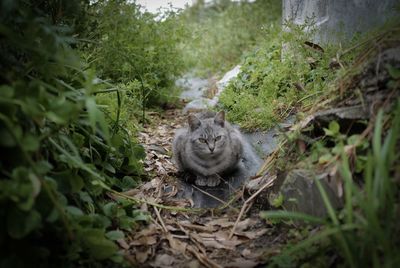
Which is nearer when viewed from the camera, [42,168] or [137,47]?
[42,168]

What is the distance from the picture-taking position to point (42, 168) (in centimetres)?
188

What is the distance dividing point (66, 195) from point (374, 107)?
1.91 m

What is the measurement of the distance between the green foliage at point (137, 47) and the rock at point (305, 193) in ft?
6.82

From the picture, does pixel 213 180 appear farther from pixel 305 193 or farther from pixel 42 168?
pixel 42 168

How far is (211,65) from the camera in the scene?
8492 millimetres

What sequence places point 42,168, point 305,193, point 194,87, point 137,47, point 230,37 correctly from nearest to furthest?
point 42,168, point 305,193, point 137,47, point 194,87, point 230,37

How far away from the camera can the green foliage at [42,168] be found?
5.70 ft

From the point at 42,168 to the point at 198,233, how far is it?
4.27ft

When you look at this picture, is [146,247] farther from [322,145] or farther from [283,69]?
[283,69]

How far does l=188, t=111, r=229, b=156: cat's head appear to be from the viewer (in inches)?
154

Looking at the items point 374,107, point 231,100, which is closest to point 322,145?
point 374,107

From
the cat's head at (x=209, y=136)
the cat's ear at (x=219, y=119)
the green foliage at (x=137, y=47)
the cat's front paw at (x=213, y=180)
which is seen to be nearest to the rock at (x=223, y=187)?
the cat's front paw at (x=213, y=180)

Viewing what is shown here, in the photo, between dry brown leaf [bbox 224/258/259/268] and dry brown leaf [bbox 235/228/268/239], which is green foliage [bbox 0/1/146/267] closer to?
dry brown leaf [bbox 224/258/259/268]

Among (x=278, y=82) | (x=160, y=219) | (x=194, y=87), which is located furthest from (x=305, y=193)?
(x=194, y=87)
